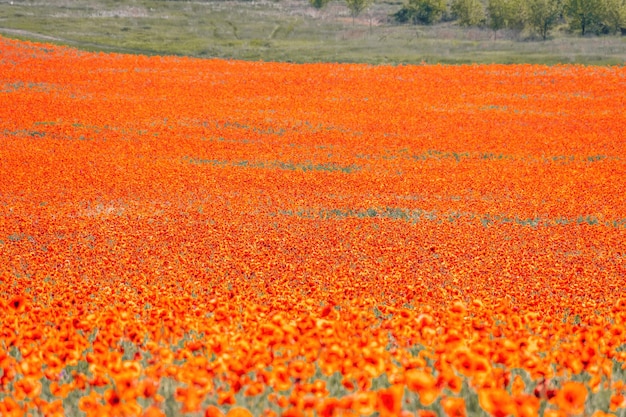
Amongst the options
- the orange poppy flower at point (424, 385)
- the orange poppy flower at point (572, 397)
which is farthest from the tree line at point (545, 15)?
the orange poppy flower at point (424, 385)

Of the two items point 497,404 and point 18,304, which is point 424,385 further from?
point 18,304

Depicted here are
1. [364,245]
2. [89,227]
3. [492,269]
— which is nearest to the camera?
[492,269]

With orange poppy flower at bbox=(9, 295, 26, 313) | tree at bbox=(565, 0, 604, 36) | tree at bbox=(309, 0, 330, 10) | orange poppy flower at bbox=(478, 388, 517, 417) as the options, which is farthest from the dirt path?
orange poppy flower at bbox=(478, 388, 517, 417)

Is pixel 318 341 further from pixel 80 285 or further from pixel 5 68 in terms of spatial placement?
pixel 5 68

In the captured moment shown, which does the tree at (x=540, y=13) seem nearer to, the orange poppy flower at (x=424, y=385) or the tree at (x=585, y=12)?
the tree at (x=585, y=12)

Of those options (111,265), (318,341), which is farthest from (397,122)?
(318,341)

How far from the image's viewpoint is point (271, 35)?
82.4m

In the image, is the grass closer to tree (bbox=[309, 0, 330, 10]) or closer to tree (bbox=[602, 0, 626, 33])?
tree (bbox=[309, 0, 330, 10])

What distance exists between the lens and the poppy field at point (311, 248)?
4.02 meters

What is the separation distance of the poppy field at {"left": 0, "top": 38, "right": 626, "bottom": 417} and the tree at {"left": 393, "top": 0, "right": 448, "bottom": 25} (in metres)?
65.5

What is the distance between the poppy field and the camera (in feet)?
13.2

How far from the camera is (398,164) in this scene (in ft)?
70.1

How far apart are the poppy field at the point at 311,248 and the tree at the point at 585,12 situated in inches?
1661

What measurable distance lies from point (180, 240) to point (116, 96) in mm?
25369
